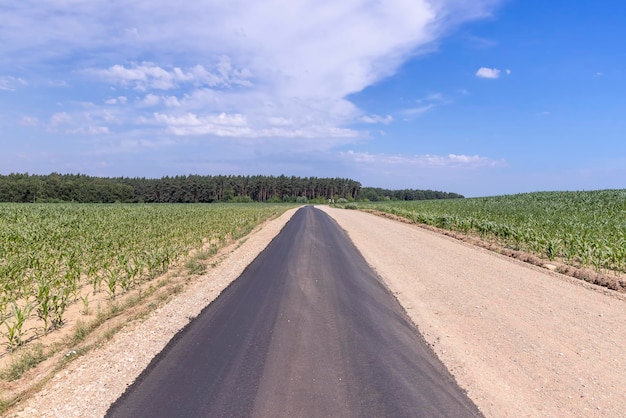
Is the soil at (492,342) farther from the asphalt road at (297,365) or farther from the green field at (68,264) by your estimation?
the green field at (68,264)

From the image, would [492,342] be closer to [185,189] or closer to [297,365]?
[297,365]

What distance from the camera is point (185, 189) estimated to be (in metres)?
124

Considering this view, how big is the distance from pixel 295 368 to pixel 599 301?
854cm

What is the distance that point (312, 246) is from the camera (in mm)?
17188

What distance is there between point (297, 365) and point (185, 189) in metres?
127

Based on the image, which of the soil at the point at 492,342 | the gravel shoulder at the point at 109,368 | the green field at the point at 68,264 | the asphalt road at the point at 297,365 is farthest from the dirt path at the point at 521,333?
the green field at the point at 68,264

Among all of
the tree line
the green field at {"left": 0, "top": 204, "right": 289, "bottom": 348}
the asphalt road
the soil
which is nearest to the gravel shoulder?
the soil

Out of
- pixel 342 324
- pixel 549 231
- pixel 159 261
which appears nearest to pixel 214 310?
pixel 342 324

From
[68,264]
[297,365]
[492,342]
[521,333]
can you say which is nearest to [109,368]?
[297,365]

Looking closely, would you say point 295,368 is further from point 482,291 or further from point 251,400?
point 482,291

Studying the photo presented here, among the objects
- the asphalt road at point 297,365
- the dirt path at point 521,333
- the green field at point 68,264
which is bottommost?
the green field at point 68,264

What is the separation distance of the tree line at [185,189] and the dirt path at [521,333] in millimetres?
105744

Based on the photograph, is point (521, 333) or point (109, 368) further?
point (521, 333)

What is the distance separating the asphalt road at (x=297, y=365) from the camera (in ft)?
13.7
